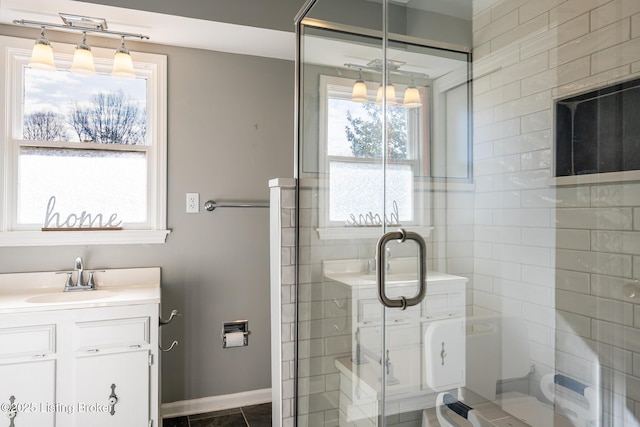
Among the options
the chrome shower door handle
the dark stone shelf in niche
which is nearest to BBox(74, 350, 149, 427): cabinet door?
the chrome shower door handle

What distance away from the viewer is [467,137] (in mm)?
1146

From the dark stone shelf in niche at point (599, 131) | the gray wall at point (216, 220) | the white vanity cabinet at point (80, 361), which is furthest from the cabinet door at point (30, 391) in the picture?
the dark stone shelf in niche at point (599, 131)

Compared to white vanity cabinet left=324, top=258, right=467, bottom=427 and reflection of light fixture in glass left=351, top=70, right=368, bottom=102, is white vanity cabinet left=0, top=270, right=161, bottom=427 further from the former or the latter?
reflection of light fixture in glass left=351, top=70, right=368, bottom=102

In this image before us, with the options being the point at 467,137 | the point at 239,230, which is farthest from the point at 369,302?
the point at 239,230

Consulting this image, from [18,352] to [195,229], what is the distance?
39.9 inches

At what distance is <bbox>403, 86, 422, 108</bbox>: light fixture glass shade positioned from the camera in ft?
4.09

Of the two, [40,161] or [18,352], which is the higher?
[40,161]

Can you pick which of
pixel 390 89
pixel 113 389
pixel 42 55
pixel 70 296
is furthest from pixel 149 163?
pixel 390 89

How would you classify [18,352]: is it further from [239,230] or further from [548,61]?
[548,61]

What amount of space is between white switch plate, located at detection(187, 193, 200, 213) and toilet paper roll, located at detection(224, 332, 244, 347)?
30.2 inches

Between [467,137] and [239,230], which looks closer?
[467,137]

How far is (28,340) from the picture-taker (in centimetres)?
182

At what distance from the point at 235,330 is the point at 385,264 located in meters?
1.53

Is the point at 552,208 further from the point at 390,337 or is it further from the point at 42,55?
the point at 42,55
